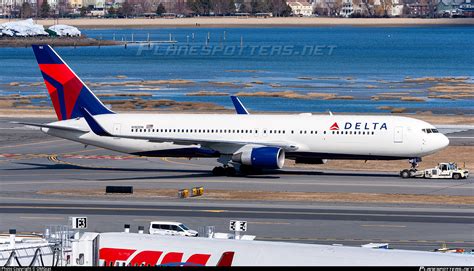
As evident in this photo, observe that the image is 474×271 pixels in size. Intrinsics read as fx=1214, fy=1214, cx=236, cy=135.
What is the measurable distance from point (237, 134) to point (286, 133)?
364 centimetres

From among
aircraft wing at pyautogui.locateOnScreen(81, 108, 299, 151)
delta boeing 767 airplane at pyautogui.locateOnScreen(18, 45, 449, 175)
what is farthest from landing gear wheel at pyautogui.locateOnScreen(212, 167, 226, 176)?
aircraft wing at pyautogui.locateOnScreen(81, 108, 299, 151)

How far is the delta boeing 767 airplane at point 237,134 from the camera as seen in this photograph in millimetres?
85562

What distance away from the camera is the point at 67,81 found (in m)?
91.3

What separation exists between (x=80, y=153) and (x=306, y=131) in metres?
26.3

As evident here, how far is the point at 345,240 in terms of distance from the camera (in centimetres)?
6016

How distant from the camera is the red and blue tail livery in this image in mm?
90938

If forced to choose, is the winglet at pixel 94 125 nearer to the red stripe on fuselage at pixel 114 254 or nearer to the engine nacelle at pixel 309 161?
the engine nacelle at pixel 309 161

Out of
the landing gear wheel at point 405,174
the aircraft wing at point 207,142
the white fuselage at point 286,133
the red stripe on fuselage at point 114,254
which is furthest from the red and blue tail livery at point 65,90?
the red stripe on fuselage at point 114,254

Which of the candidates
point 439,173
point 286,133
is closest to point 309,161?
point 286,133

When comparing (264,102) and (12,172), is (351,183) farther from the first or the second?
(264,102)

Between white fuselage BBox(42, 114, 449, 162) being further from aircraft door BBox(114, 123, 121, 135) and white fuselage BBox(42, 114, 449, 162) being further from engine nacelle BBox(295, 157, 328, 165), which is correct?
engine nacelle BBox(295, 157, 328, 165)

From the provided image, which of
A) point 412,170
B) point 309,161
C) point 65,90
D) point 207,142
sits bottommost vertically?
point 309,161

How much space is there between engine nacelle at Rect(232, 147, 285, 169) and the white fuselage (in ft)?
5.52

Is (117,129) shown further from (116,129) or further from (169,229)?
(169,229)
